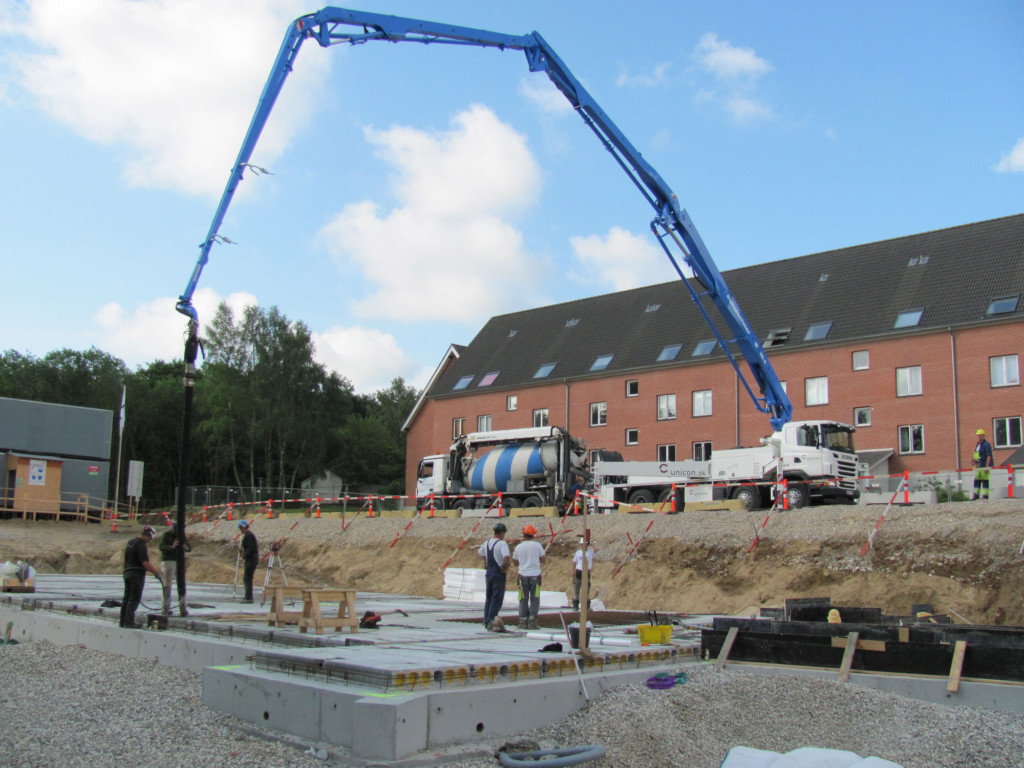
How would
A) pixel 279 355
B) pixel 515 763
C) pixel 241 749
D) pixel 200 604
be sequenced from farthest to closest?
pixel 279 355, pixel 200 604, pixel 241 749, pixel 515 763

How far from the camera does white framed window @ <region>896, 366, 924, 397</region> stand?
118 ft

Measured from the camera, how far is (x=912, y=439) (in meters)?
35.9

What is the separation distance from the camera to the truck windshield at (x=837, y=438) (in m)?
26.7

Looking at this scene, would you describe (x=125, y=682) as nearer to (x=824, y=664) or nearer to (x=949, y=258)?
(x=824, y=664)

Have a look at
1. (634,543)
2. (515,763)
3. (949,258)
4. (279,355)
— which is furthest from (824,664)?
(279,355)

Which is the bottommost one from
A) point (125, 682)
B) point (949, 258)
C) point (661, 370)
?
point (125, 682)

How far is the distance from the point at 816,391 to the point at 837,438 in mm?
12208

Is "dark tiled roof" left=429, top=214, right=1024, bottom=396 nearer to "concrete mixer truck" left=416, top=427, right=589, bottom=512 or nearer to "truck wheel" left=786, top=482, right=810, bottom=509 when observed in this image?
"concrete mixer truck" left=416, top=427, right=589, bottom=512

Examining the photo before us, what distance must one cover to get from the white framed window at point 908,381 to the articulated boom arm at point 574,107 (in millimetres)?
11104

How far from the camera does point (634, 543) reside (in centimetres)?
2412

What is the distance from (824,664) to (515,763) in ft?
16.7

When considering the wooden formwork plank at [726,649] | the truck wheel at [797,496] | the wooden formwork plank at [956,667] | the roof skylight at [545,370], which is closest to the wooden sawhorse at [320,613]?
the wooden formwork plank at [726,649]

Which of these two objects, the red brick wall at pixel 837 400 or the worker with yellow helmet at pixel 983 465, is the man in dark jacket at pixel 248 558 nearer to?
the worker with yellow helmet at pixel 983 465

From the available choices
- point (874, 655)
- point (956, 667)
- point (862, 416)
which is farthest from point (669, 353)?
point (956, 667)
